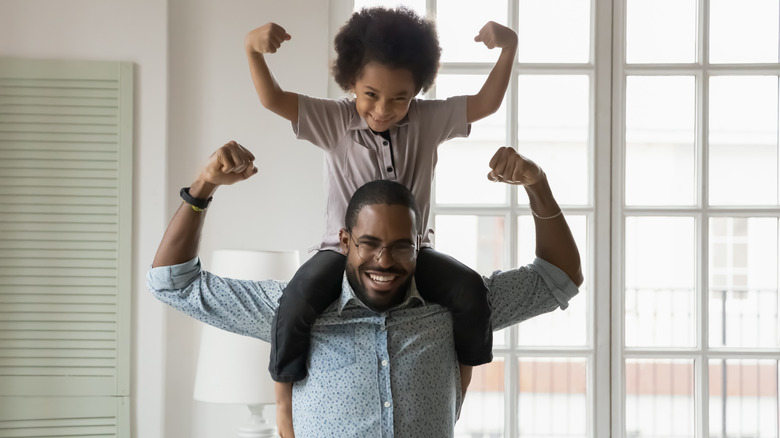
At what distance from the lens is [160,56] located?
114 inches

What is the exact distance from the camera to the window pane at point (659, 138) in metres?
3.19

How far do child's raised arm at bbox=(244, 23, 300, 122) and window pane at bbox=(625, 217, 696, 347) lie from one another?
1673 mm

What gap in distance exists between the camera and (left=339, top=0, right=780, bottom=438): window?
10.2 feet

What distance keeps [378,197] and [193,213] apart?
444mm

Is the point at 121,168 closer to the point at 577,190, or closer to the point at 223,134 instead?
the point at 223,134

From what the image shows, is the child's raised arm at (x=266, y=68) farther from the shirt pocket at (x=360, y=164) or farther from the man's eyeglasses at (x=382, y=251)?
the man's eyeglasses at (x=382, y=251)

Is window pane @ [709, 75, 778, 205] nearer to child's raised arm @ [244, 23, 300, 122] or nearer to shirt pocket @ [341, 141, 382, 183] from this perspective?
shirt pocket @ [341, 141, 382, 183]

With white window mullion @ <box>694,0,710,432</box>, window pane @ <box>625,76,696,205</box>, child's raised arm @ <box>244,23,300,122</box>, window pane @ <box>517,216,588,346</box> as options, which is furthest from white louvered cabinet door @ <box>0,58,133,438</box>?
white window mullion @ <box>694,0,710,432</box>

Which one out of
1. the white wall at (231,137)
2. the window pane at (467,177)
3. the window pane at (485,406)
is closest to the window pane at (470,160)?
the window pane at (467,177)

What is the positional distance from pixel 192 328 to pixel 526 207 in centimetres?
130

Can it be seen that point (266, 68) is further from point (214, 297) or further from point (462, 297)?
point (462, 297)

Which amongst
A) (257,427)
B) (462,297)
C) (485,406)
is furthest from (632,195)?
(257,427)

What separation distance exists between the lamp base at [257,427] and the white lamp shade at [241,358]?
119 mm

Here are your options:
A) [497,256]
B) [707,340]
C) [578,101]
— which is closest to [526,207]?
[497,256]
